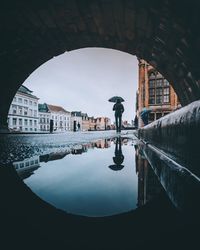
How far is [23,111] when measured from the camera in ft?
153

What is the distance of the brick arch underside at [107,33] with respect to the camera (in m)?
2.83

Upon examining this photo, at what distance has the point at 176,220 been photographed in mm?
546

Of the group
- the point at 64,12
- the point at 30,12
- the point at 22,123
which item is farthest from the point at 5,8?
the point at 22,123

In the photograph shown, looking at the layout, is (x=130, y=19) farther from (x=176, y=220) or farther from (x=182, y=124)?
(x=176, y=220)

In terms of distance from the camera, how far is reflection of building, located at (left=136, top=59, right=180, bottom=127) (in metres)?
19.9

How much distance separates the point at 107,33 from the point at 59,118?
64934 mm

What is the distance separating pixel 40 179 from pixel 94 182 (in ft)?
0.94

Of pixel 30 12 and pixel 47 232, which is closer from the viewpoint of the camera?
pixel 47 232

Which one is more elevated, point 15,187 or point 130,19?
point 130,19

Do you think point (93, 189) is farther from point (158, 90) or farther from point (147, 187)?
point (158, 90)

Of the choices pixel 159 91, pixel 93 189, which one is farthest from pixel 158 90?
pixel 93 189

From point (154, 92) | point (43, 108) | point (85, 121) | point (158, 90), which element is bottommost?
point (154, 92)

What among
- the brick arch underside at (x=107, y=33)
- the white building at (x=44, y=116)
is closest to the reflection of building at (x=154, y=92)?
the brick arch underside at (x=107, y=33)

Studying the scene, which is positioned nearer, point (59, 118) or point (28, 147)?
point (28, 147)
